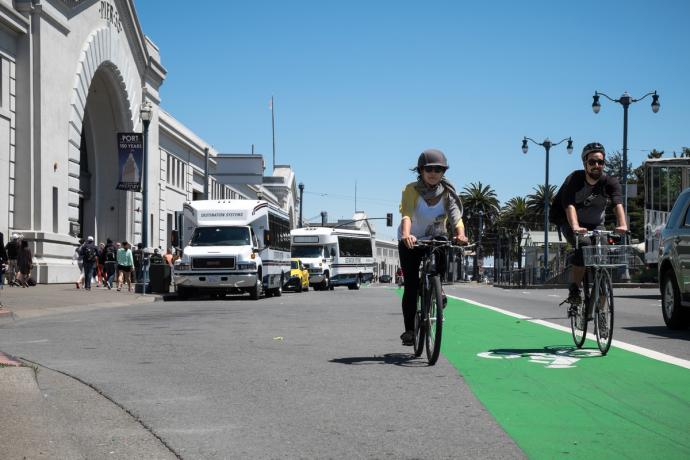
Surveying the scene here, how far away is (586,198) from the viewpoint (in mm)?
8883

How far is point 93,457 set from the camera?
4.69m

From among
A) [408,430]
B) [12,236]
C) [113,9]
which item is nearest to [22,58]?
[12,236]

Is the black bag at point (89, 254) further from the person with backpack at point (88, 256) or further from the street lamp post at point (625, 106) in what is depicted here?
the street lamp post at point (625, 106)

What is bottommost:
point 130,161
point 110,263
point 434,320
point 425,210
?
point 434,320

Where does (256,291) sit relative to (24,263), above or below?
below

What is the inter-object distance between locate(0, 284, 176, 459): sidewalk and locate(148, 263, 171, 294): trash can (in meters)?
22.1

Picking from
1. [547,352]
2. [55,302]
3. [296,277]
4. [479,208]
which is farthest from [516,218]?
[547,352]

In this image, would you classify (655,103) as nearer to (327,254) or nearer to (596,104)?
(596,104)

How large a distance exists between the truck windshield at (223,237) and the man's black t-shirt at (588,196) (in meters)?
19.4

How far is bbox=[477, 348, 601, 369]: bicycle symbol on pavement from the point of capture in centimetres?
838

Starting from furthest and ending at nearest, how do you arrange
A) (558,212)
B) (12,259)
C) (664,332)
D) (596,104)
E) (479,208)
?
(479,208), (596,104), (12,259), (664,332), (558,212)

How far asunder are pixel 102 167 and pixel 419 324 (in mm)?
38228

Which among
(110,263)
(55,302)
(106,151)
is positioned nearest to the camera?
(55,302)

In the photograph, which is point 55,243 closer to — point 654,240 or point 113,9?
point 113,9
